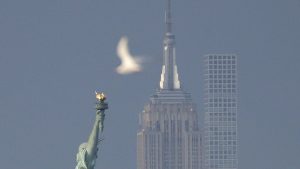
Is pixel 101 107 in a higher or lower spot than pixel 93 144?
higher

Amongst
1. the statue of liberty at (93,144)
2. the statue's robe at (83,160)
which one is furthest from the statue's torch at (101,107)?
the statue's robe at (83,160)

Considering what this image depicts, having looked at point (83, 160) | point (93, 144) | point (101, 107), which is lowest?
point (83, 160)

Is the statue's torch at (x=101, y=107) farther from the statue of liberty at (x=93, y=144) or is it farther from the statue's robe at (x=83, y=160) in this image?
the statue's robe at (x=83, y=160)

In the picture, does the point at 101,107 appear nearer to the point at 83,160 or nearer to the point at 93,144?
the point at 93,144

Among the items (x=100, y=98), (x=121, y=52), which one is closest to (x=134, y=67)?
(x=121, y=52)

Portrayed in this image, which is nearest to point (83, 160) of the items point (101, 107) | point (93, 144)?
point (93, 144)

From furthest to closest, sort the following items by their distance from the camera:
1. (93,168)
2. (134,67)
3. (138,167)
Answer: (138,167) < (134,67) < (93,168)

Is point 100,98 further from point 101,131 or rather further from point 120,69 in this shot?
point 120,69

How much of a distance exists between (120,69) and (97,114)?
3263 mm

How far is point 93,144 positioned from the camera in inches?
732

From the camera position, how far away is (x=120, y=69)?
71.5ft

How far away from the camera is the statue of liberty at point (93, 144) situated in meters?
18.5

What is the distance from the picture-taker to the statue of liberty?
18.5m

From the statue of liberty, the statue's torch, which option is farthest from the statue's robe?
the statue's torch
